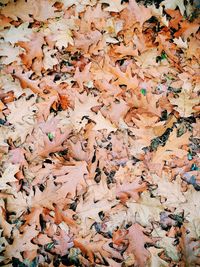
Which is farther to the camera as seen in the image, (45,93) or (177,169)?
(45,93)

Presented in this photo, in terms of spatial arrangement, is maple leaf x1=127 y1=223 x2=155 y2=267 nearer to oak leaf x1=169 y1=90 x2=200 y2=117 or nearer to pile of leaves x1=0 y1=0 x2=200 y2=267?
pile of leaves x1=0 y1=0 x2=200 y2=267

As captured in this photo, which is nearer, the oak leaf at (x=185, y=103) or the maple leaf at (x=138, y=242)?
the maple leaf at (x=138, y=242)

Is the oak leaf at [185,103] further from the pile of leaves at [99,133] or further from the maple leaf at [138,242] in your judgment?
the maple leaf at [138,242]

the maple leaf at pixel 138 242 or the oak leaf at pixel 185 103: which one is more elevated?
the oak leaf at pixel 185 103

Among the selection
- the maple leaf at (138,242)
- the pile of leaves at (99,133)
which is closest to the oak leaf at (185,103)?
the pile of leaves at (99,133)

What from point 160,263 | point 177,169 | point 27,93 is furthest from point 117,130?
point 160,263

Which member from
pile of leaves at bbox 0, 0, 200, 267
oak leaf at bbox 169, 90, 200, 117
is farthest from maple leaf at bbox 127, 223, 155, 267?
oak leaf at bbox 169, 90, 200, 117

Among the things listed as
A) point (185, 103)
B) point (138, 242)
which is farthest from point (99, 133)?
point (138, 242)

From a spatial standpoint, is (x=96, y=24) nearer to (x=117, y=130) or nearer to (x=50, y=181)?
(x=117, y=130)

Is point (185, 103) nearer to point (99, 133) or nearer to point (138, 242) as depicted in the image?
point (99, 133)
